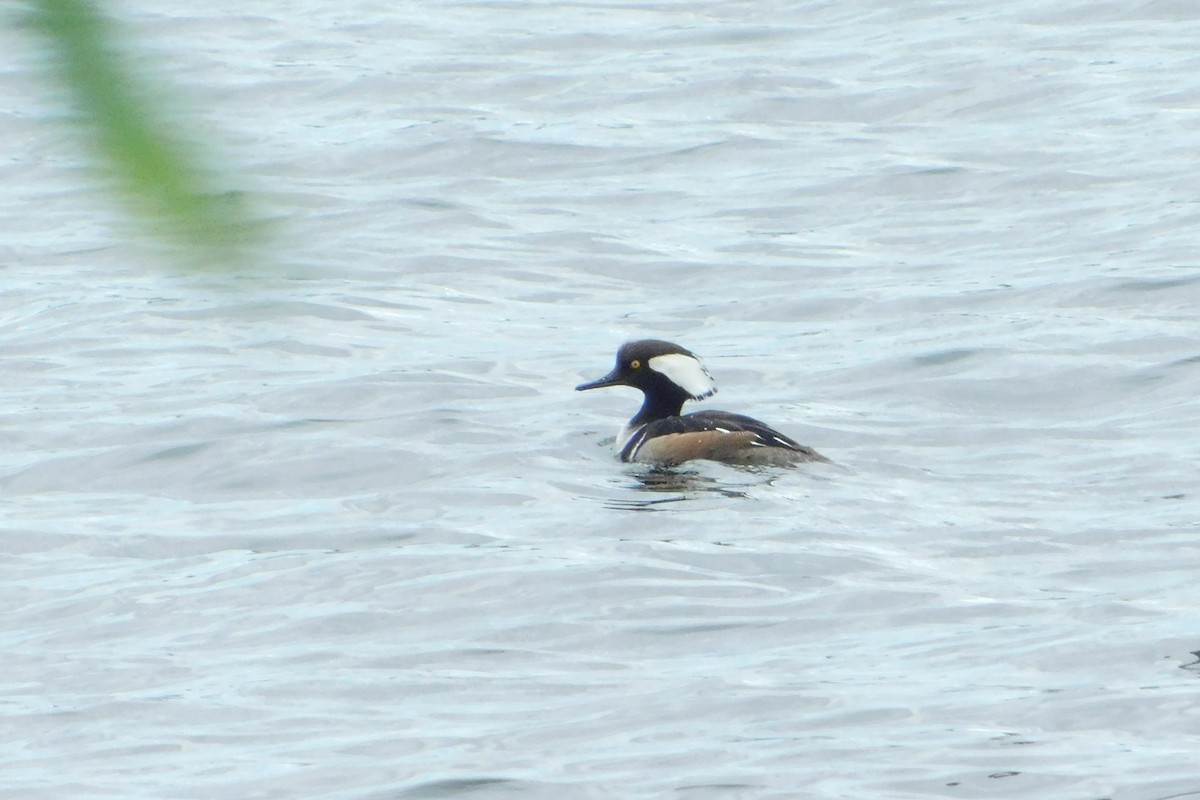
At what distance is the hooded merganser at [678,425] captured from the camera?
9.52 metres

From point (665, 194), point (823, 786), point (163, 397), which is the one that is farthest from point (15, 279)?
point (823, 786)

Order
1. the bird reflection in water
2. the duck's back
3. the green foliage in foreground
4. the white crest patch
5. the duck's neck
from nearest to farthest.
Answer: the green foliage in foreground < the bird reflection in water < the duck's back < the white crest patch < the duck's neck

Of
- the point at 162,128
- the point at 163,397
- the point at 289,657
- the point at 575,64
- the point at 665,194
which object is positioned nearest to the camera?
Result: the point at 162,128

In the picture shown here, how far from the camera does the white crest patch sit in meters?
10.7

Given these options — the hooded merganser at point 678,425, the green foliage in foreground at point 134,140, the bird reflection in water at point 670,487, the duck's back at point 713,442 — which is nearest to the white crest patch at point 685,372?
the hooded merganser at point 678,425

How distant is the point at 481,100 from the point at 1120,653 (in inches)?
551

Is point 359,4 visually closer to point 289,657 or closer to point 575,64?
point 575,64

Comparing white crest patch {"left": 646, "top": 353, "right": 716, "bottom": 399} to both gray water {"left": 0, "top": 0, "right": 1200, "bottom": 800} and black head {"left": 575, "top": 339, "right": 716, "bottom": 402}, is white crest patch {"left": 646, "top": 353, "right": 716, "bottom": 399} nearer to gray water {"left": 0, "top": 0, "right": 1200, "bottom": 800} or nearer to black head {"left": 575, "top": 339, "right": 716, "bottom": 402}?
black head {"left": 575, "top": 339, "right": 716, "bottom": 402}

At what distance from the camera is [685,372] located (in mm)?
10789

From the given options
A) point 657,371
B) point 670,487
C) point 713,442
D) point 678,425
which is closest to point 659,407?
point 657,371

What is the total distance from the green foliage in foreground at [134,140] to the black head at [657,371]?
9.73 metres

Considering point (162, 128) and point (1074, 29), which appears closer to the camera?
point (162, 128)

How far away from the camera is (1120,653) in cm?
630

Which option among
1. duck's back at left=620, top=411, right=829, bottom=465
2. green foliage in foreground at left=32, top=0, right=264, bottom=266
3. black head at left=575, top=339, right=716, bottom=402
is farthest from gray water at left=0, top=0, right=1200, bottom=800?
black head at left=575, top=339, right=716, bottom=402
